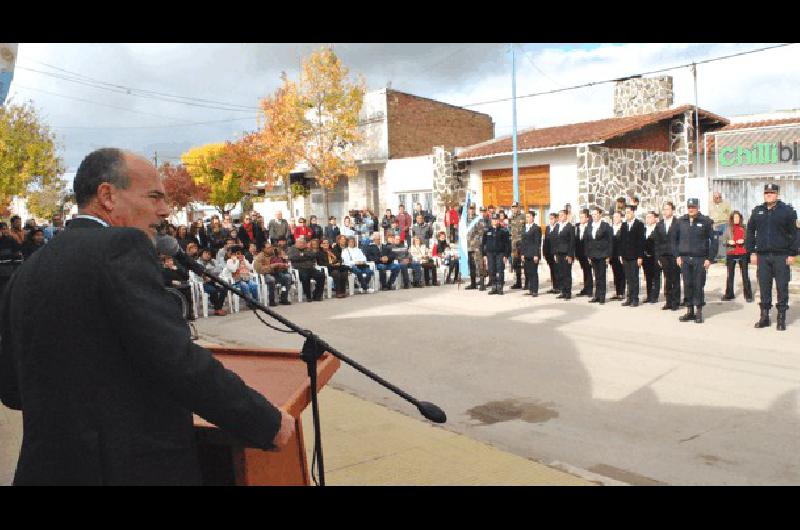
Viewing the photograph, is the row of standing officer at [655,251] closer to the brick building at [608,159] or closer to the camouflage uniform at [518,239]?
the camouflage uniform at [518,239]

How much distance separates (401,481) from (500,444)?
116 cm

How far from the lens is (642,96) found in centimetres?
2741

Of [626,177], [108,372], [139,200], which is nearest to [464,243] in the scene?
[626,177]

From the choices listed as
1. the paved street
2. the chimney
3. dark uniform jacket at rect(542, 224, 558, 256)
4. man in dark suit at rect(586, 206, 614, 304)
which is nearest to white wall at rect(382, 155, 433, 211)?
the chimney

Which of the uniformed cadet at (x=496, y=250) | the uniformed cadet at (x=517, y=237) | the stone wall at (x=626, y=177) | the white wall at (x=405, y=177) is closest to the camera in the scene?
the uniformed cadet at (x=496, y=250)

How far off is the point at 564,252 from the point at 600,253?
3.54ft

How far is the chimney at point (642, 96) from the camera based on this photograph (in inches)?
1057

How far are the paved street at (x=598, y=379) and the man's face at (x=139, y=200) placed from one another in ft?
11.4

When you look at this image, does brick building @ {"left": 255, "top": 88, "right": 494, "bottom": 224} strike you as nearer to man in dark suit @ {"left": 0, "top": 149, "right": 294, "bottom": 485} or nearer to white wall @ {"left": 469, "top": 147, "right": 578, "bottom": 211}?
white wall @ {"left": 469, "top": 147, "right": 578, "bottom": 211}

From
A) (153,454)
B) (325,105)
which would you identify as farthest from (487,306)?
(325,105)

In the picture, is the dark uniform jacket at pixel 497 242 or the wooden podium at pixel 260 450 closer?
the wooden podium at pixel 260 450

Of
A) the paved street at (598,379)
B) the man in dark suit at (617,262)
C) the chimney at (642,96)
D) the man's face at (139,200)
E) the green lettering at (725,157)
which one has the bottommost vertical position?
the paved street at (598,379)

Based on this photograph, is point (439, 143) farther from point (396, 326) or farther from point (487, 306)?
point (396, 326)

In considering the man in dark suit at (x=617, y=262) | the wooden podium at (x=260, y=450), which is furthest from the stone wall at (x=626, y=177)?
the wooden podium at (x=260, y=450)
